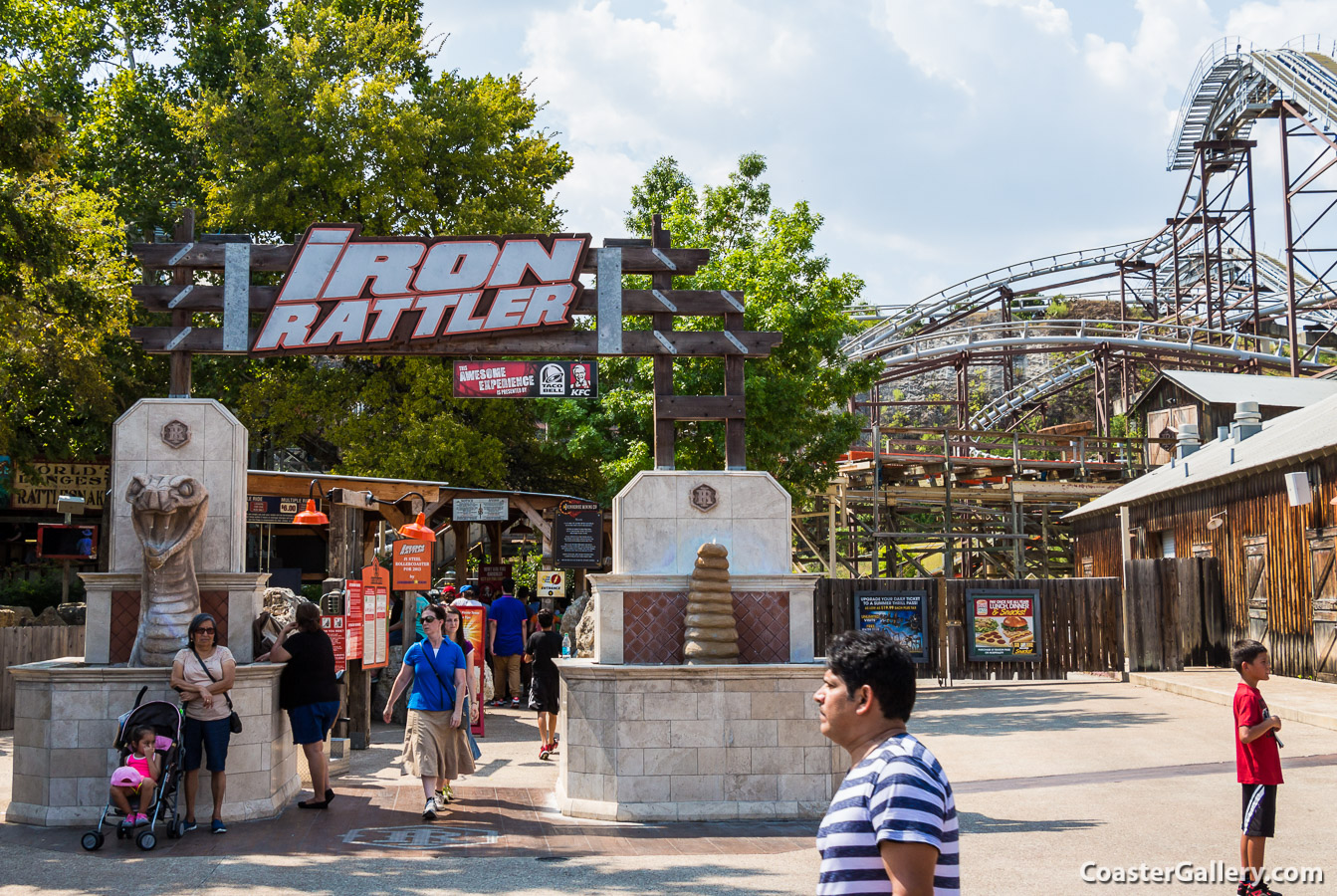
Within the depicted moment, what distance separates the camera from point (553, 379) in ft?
40.4

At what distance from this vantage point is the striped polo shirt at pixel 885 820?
291 centimetres

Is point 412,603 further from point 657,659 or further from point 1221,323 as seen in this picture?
point 1221,323

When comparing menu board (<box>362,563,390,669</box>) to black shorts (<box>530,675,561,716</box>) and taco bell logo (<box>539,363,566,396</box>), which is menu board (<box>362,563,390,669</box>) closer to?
black shorts (<box>530,675,561,716</box>)

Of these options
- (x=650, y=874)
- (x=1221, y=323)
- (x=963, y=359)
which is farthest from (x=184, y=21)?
(x=1221, y=323)

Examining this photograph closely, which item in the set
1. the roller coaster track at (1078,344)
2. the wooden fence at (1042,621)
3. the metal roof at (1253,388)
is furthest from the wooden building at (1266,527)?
the roller coaster track at (1078,344)

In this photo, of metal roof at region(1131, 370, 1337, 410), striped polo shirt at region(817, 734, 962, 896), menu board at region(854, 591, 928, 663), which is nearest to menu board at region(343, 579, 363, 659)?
striped polo shirt at region(817, 734, 962, 896)

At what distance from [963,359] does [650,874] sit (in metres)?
33.8

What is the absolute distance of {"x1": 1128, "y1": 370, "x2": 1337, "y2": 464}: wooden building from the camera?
105 ft

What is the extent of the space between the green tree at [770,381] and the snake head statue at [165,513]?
1070cm

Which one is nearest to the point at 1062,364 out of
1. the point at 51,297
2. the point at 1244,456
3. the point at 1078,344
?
→ the point at 1078,344

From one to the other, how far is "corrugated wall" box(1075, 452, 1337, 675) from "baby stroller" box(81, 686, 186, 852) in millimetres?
17168

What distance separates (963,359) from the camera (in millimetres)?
39469

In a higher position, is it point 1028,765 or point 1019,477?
point 1019,477

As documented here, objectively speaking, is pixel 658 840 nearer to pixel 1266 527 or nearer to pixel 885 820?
pixel 885 820
